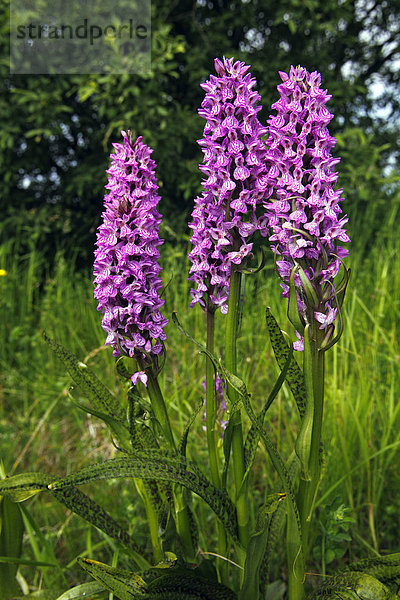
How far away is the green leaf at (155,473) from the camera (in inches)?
42.8

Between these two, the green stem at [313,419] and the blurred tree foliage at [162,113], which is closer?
the green stem at [313,419]

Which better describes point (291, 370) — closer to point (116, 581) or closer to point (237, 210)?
point (237, 210)

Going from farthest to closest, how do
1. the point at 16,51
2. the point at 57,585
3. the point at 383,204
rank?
1. the point at 383,204
2. the point at 16,51
3. the point at 57,585

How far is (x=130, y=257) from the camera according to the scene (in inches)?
49.1

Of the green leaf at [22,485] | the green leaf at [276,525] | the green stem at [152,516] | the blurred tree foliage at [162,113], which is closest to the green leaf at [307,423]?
the green leaf at [276,525]

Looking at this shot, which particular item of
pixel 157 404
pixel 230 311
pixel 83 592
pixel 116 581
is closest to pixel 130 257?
pixel 230 311

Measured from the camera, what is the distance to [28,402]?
3.45 meters

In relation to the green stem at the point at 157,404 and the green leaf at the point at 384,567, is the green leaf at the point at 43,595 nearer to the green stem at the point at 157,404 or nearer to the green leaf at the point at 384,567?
the green stem at the point at 157,404

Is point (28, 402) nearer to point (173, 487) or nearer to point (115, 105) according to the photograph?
point (173, 487)

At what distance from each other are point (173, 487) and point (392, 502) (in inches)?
45.4

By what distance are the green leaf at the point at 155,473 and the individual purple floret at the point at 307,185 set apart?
0.44 meters

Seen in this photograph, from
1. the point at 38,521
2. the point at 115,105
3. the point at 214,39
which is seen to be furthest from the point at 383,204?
the point at 38,521

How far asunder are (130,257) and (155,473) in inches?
19.1

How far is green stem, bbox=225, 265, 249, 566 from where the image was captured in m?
1.23
